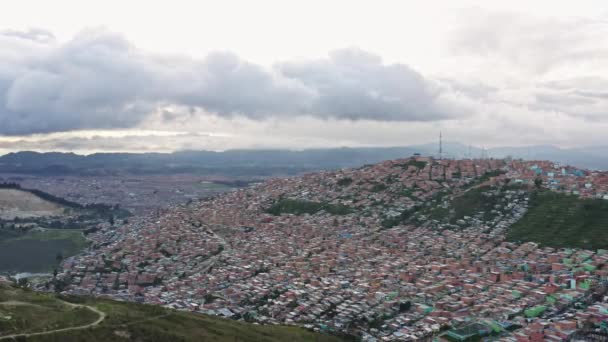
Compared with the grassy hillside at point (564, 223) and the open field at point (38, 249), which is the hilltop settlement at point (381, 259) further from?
the open field at point (38, 249)

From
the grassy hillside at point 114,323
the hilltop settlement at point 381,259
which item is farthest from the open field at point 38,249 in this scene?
the grassy hillside at point 114,323

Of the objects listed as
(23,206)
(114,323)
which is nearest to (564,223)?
(114,323)

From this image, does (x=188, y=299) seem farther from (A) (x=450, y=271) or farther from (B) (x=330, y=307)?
(A) (x=450, y=271)

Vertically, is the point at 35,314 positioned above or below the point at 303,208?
above

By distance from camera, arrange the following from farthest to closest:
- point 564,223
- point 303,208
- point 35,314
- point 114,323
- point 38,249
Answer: point 303,208
point 38,249
point 564,223
point 114,323
point 35,314

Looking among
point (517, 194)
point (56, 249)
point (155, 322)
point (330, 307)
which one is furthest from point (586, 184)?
point (56, 249)

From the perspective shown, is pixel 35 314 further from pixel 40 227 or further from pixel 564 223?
pixel 40 227
